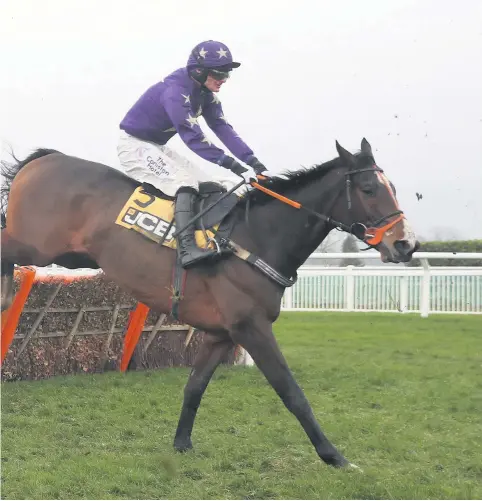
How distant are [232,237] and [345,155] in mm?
842

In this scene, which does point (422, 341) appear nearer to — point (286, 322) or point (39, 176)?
point (286, 322)

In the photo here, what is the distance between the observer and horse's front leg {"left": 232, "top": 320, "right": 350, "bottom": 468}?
4242 mm

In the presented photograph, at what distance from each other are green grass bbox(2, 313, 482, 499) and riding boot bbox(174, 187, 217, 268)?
123 cm

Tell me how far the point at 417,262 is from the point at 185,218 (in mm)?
10963

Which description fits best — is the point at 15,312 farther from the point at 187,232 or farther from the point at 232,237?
the point at 232,237

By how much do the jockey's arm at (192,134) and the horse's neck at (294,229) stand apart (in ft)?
1.34

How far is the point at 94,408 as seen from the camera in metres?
5.97

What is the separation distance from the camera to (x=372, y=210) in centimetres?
428

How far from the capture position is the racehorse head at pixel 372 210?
4.16 meters

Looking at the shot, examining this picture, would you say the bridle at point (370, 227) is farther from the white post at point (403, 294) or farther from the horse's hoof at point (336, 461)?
the white post at point (403, 294)

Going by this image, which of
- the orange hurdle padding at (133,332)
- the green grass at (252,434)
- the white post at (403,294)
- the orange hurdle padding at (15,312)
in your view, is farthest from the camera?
the white post at (403,294)

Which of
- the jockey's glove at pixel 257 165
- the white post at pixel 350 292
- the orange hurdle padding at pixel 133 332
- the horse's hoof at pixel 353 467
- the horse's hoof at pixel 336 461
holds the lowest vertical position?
the white post at pixel 350 292

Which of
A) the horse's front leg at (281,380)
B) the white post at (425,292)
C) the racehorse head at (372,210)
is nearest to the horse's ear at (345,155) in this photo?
the racehorse head at (372,210)

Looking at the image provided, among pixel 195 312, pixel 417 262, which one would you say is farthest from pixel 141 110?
pixel 417 262
